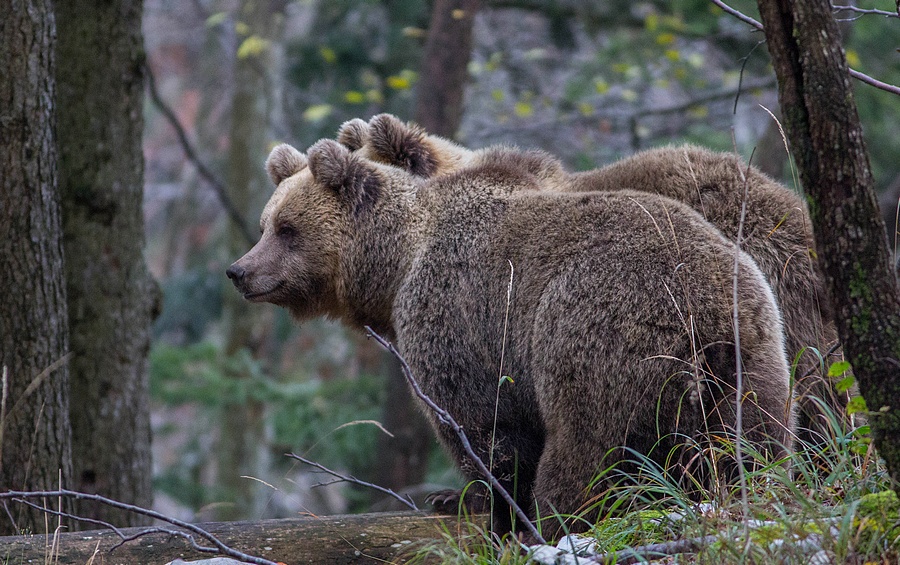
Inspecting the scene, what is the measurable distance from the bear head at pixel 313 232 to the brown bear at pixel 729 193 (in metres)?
0.67

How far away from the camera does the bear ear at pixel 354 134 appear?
21.3 feet

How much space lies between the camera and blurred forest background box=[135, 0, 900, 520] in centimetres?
1171

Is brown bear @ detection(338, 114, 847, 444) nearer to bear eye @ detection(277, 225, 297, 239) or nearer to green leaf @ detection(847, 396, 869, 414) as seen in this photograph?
bear eye @ detection(277, 225, 297, 239)

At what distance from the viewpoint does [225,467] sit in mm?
13562

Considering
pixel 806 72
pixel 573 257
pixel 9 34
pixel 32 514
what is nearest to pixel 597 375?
pixel 573 257

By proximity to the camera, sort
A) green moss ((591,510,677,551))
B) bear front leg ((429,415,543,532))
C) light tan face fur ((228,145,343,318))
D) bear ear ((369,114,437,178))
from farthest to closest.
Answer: bear ear ((369,114,437,178)) < light tan face fur ((228,145,343,318)) < bear front leg ((429,415,543,532)) < green moss ((591,510,677,551))

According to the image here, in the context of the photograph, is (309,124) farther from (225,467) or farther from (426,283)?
(426,283)

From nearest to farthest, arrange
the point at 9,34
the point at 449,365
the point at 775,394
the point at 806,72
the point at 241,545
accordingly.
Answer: the point at 806,72
the point at 775,394
the point at 241,545
the point at 449,365
the point at 9,34

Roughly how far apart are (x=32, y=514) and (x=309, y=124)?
34.8 feet

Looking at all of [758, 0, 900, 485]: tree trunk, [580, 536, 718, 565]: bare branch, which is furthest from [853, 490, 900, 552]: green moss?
[580, 536, 718, 565]: bare branch

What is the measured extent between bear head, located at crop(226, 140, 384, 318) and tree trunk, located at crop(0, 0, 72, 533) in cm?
112

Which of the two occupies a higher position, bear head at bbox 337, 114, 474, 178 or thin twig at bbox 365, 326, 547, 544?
bear head at bbox 337, 114, 474, 178

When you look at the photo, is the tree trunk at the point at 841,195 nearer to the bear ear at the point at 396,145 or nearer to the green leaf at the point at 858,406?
the green leaf at the point at 858,406

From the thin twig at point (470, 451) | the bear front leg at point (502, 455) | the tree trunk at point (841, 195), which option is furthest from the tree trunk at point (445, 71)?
the tree trunk at point (841, 195)
